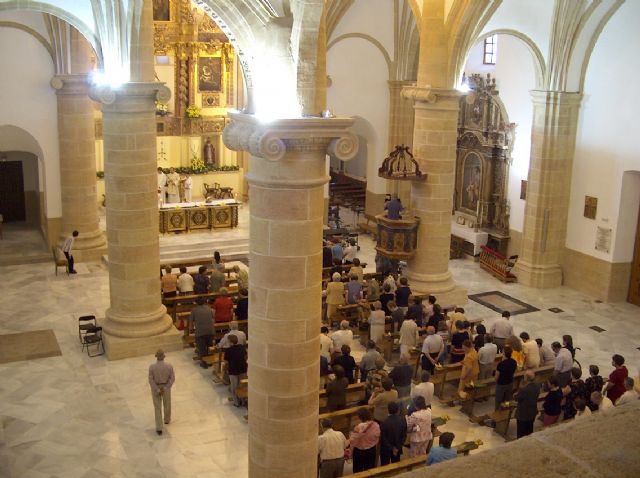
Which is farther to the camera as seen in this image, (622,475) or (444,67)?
(444,67)

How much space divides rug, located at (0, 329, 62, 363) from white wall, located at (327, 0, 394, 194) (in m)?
11.7

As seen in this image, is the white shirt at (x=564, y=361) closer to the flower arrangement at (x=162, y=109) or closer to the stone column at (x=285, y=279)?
the stone column at (x=285, y=279)

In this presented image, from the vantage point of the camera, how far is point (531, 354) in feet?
40.7

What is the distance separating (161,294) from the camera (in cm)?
1544

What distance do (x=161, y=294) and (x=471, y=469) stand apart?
1378 centimetres

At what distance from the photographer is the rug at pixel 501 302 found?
17.5 m

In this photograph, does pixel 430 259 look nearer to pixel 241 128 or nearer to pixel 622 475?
pixel 241 128

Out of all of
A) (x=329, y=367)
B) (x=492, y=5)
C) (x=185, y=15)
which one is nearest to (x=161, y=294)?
(x=329, y=367)

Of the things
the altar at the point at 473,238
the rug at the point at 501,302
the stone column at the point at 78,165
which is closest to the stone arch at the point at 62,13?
the stone column at the point at 78,165

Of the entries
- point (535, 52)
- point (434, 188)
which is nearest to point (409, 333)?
point (434, 188)

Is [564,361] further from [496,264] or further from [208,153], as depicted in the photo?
[208,153]

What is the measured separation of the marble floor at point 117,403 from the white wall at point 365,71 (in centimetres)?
845

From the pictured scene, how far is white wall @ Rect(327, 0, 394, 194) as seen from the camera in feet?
76.0

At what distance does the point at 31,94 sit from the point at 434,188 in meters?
11.0
